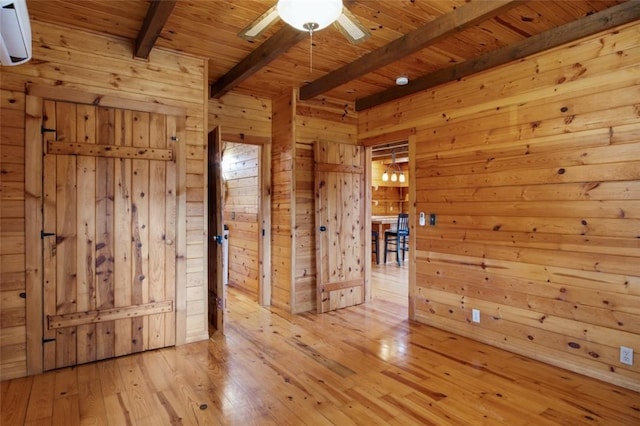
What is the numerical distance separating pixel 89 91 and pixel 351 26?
7.47 ft

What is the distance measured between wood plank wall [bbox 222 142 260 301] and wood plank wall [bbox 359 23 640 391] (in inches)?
88.8

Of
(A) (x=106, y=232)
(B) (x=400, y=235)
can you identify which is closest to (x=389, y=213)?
(B) (x=400, y=235)

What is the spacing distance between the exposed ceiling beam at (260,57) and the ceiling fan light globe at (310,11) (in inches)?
27.3

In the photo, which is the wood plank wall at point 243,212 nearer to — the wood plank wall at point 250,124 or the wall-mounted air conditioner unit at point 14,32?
the wood plank wall at point 250,124

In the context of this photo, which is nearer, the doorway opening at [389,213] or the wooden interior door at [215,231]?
the wooden interior door at [215,231]

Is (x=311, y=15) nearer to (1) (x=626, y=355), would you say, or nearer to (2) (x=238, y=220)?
(1) (x=626, y=355)

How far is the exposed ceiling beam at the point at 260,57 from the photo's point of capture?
9.12 feet

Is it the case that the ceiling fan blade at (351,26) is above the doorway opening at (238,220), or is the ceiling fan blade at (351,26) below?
above

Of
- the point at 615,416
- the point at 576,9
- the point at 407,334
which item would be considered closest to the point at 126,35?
the point at 576,9

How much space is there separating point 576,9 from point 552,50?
379 mm

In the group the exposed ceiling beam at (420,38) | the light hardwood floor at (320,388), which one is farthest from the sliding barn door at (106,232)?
the exposed ceiling beam at (420,38)

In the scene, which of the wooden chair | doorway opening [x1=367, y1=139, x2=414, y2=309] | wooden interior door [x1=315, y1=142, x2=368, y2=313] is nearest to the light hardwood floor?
wooden interior door [x1=315, y1=142, x2=368, y2=313]

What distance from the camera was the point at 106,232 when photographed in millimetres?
3018

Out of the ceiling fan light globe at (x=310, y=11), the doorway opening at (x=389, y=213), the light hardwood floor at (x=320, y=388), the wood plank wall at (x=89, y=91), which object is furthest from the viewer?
the doorway opening at (x=389, y=213)
